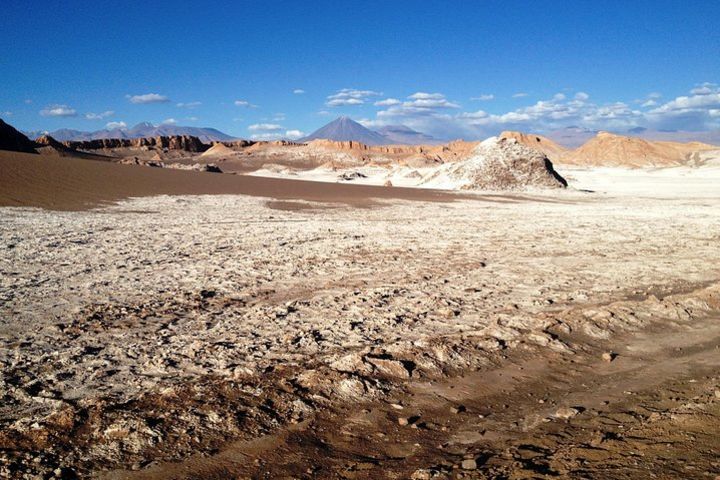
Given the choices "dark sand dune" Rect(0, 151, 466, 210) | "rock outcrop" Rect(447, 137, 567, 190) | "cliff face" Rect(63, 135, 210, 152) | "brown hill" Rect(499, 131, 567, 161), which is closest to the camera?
"dark sand dune" Rect(0, 151, 466, 210)

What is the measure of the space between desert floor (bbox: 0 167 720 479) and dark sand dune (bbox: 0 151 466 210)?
31.4 ft

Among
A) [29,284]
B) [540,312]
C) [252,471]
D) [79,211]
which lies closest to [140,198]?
[79,211]

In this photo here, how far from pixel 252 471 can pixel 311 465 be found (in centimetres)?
34

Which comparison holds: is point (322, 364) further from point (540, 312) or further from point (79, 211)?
point (79, 211)

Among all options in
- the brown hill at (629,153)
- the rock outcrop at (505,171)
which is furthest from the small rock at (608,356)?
the brown hill at (629,153)

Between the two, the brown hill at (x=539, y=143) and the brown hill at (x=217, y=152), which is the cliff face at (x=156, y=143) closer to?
the brown hill at (x=217, y=152)

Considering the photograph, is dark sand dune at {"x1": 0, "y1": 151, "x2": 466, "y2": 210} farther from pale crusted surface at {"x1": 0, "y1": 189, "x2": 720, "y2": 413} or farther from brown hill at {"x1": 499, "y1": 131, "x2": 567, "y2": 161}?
brown hill at {"x1": 499, "y1": 131, "x2": 567, "y2": 161}

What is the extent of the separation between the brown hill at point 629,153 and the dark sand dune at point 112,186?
67680mm

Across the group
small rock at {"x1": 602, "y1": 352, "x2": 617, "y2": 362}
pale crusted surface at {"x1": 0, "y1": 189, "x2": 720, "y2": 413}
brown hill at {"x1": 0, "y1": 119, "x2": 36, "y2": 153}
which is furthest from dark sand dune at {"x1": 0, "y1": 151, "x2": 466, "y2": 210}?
brown hill at {"x1": 0, "y1": 119, "x2": 36, "y2": 153}

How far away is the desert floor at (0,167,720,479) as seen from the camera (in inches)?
125

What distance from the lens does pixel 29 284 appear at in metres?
6.72

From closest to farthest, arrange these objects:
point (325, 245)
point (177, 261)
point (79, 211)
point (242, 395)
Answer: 1. point (242, 395)
2. point (177, 261)
3. point (325, 245)
4. point (79, 211)

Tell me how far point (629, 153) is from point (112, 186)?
84.7 meters

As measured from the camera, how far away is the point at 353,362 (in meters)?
4.54
